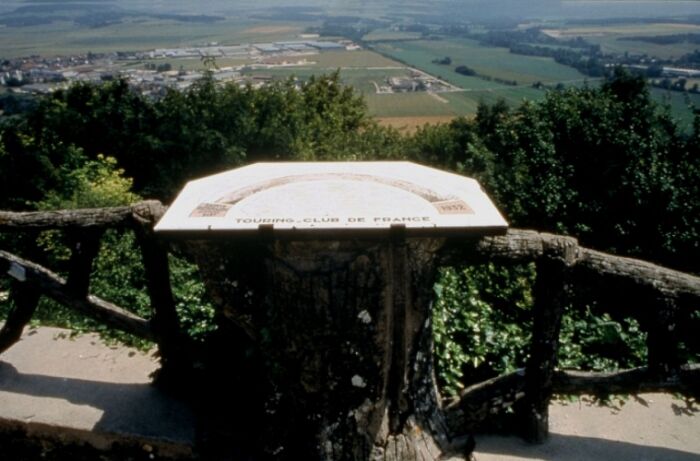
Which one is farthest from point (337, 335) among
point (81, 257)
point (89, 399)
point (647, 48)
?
point (647, 48)

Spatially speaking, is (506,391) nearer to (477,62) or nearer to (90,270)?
(90,270)

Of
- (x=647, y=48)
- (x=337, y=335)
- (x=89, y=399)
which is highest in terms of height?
(x=647, y=48)

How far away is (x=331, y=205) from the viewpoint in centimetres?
299

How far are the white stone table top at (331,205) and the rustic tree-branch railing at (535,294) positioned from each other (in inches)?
13.3

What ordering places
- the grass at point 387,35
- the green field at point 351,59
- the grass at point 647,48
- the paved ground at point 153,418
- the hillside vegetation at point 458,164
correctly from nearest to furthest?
the paved ground at point 153,418, the hillside vegetation at point 458,164, the grass at point 647,48, the green field at point 351,59, the grass at point 387,35

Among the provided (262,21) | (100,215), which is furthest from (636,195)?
(262,21)

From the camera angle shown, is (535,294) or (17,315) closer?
(535,294)

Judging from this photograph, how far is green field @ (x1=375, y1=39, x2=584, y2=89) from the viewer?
54.7 meters

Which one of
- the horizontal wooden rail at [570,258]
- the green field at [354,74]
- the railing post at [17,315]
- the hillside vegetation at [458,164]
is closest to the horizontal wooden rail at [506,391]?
the hillside vegetation at [458,164]

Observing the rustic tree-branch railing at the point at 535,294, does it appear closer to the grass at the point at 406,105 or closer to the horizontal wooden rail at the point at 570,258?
the horizontal wooden rail at the point at 570,258

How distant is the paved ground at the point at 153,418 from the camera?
3.68 metres

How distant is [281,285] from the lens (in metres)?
2.88

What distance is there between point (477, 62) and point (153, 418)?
235ft

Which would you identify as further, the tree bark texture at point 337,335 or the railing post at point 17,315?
the railing post at point 17,315
